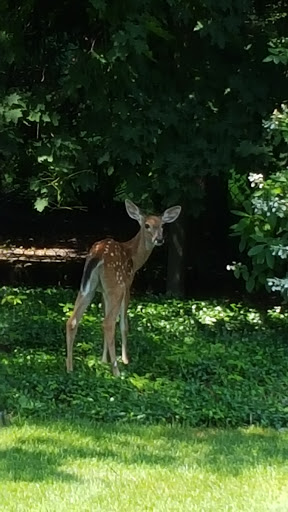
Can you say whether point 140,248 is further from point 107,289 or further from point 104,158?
point 104,158

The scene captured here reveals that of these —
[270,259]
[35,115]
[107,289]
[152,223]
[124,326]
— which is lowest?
[124,326]

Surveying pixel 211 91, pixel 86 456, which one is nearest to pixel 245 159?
pixel 211 91

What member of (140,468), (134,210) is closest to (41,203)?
(134,210)

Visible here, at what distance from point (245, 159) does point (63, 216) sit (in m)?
9.73

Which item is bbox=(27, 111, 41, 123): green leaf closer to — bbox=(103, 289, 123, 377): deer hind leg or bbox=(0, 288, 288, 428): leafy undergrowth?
bbox=(0, 288, 288, 428): leafy undergrowth

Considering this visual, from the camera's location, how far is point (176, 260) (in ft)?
42.2

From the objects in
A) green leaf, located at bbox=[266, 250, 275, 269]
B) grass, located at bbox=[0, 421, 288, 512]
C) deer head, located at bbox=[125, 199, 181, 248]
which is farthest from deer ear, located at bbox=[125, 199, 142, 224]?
grass, located at bbox=[0, 421, 288, 512]

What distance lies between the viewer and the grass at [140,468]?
4918 millimetres

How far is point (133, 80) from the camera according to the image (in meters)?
9.70

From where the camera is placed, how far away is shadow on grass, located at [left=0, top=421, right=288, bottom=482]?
5.54 metres

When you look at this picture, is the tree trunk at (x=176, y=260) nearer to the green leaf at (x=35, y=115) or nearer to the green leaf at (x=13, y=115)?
the green leaf at (x=35, y=115)

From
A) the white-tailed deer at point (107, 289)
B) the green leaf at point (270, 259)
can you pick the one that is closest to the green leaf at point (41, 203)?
the white-tailed deer at point (107, 289)

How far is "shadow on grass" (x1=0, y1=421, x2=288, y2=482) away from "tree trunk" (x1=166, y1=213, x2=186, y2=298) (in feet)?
20.8

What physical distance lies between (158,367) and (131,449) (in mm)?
2205
